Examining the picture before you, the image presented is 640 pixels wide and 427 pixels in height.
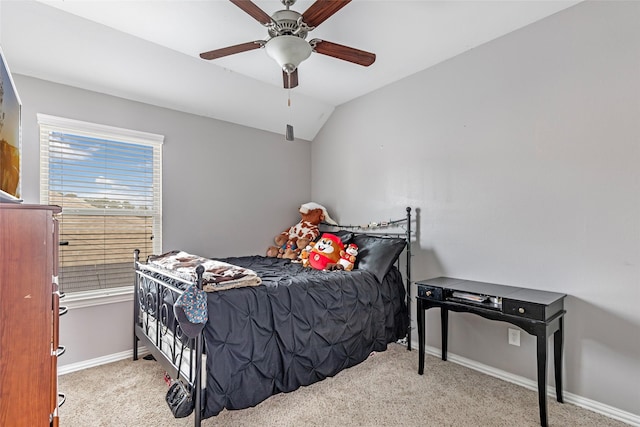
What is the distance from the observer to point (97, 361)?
2648 mm

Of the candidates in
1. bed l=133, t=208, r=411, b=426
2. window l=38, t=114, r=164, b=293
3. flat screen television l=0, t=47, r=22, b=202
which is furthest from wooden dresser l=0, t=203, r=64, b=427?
window l=38, t=114, r=164, b=293

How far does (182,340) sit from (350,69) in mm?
2567

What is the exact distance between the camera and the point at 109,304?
2754 mm

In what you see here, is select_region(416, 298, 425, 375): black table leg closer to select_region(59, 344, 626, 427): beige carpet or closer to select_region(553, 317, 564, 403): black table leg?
select_region(59, 344, 626, 427): beige carpet

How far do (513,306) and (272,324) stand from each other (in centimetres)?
147

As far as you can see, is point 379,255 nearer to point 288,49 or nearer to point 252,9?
point 288,49

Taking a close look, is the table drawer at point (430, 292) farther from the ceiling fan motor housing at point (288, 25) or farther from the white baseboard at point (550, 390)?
the ceiling fan motor housing at point (288, 25)

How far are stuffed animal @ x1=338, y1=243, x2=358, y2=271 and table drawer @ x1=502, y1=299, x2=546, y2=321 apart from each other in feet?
4.04

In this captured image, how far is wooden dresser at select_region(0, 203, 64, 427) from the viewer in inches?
39.6

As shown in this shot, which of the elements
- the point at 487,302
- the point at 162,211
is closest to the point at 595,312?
the point at 487,302

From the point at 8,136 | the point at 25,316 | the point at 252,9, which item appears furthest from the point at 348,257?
the point at 8,136

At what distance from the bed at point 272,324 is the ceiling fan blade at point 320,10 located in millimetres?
1473

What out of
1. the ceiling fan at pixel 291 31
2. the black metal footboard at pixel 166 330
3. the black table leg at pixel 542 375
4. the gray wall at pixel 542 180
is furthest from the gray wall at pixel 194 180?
the black table leg at pixel 542 375

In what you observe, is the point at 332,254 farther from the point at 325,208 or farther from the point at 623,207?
the point at 623,207
